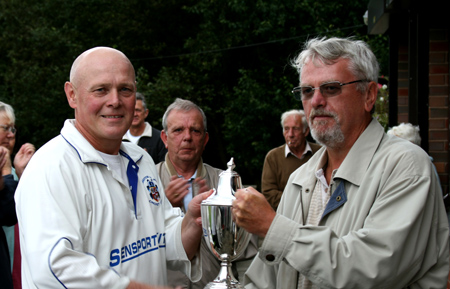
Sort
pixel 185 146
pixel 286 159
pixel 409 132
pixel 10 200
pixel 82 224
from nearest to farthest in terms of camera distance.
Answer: pixel 82 224
pixel 10 200
pixel 185 146
pixel 409 132
pixel 286 159

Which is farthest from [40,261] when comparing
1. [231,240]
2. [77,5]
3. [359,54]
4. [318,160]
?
[77,5]

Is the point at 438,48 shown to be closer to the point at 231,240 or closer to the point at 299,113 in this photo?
the point at 299,113

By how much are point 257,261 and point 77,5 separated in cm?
2153

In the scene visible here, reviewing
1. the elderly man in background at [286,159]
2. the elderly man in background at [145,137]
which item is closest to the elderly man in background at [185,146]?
the elderly man in background at [145,137]

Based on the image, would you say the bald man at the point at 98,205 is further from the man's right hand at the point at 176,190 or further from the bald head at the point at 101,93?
the man's right hand at the point at 176,190

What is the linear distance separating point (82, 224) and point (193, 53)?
59.2 ft

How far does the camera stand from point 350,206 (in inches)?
101

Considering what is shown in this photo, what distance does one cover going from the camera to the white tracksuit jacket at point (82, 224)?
2238mm

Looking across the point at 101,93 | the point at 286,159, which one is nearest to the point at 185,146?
the point at 101,93

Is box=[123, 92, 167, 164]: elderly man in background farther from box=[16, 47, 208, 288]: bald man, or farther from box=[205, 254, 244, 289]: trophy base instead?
box=[205, 254, 244, 289]: trophy base

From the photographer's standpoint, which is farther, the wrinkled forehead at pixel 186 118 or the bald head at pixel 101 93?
the wrinkled forehead at pixel 186 118

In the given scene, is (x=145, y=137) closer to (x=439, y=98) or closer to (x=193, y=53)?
(x=439, y=98)

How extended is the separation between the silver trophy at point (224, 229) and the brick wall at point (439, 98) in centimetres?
465

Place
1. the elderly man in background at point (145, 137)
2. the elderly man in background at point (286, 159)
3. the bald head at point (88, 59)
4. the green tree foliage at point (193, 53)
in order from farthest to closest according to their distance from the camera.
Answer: the green tree foliage at point (193, 53)
the elderly man in background at point (286, 159)
the elderly man in background at point (145, 137)
the bald head at point (88, 59)
